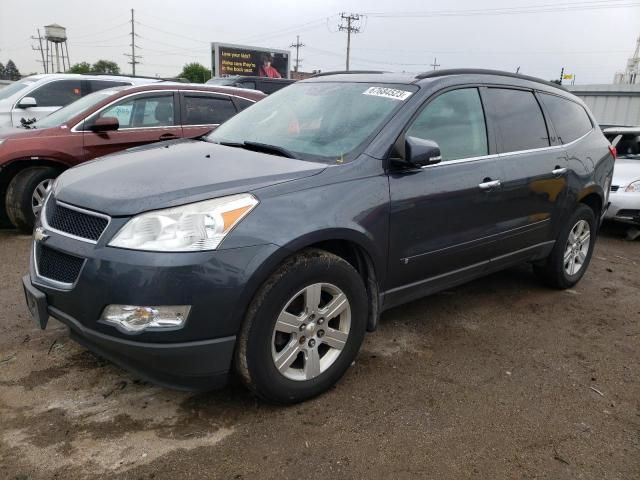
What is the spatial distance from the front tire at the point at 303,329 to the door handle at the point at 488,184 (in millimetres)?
1238

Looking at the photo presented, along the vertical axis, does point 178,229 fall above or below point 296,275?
above

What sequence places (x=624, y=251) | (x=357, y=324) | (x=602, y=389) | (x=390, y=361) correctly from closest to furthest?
(x=357, y=324)
(x=602, y=389)
(x=390, y=361)
(x=624, y=251)

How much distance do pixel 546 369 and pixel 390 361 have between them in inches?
39.0

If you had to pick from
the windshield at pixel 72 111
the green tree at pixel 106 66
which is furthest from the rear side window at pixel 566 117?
the green tree at pixel 106 66

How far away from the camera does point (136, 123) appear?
6.41 m

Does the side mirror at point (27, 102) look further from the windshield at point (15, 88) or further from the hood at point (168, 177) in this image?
the hood at point (168, 177)

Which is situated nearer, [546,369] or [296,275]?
[296,275]

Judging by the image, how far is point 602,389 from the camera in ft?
10.3

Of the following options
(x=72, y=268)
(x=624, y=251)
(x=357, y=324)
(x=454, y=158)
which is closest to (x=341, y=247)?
(x=357, y=324)

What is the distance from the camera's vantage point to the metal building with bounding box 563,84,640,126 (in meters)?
19.9

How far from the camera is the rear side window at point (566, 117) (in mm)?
4430

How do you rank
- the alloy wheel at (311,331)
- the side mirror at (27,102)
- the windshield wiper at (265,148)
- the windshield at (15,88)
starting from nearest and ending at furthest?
the alloy wheel at (311,331) → the windshield wiper at (265,148) → the side mirror at (27,102) → the windshield at (15,88)

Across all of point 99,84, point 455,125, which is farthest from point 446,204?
point 99,84

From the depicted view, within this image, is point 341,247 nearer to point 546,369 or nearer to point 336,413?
point 336,413
